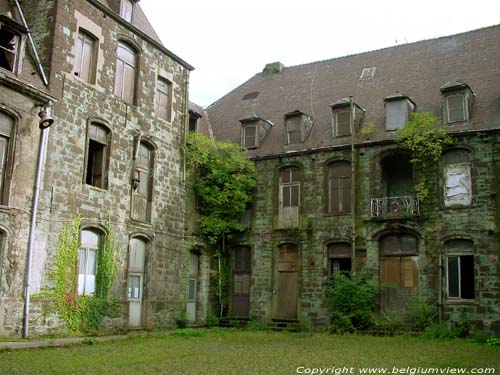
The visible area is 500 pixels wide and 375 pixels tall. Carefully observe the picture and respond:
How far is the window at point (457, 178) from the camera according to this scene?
20.1 metres

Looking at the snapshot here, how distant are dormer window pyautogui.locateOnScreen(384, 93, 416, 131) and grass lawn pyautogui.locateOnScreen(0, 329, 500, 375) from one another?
25.1 feet

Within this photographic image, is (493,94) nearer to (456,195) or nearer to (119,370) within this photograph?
(456,195)

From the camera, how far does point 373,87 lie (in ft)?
81.2

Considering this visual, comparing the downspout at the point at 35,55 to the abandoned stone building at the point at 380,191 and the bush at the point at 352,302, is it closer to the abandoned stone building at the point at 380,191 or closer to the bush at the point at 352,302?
the abandoned stone building at the point at 380,191

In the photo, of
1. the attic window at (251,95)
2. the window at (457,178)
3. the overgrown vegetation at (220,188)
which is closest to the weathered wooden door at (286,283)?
the overgrown vegetation at (220,188)

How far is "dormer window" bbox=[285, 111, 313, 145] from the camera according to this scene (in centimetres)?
2388

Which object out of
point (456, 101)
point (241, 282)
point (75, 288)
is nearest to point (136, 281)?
point (75, 288)

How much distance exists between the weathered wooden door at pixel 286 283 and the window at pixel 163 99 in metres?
6.68

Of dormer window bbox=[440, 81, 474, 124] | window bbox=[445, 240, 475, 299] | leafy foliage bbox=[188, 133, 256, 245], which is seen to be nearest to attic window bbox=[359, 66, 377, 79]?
dormer window bbox=[440, 81, 474, 124]

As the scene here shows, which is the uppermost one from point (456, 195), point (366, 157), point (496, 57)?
point (496, 57)

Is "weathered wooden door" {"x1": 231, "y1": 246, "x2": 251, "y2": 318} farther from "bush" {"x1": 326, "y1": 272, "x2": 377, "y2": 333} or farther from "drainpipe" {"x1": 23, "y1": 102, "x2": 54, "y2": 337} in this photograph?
"drainpipe" {"x1": 23, "y1": 102, "x2": 54, "y2": 337}

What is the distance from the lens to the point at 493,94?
21141mm

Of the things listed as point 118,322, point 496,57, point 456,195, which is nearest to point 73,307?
point 118,322

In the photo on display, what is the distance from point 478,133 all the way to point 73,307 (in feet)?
45.3
